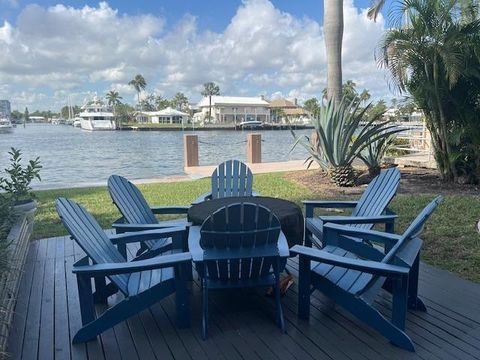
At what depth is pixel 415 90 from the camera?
7926mm

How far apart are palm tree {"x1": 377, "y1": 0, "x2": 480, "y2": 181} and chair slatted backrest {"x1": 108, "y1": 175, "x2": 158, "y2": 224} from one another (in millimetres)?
5951

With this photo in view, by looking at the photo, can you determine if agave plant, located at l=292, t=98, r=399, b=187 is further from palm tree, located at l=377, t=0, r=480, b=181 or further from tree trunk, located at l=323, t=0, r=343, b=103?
tree trunk, located at l=323, t=0, r=343, b=103

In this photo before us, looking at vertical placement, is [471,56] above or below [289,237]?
above

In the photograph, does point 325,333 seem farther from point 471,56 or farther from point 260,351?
point 471,56

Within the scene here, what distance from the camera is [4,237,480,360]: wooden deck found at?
2.40m

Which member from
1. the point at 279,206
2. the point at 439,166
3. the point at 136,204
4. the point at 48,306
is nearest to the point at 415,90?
the point at 439,166

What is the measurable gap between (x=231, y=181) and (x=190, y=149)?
8069 mm

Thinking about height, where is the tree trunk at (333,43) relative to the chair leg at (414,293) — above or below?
above

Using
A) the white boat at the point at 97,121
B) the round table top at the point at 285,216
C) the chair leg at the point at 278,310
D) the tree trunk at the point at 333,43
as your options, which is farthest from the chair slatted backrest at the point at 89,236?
the white boat at the point at 97,121

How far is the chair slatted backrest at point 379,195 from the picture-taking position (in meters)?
3.60

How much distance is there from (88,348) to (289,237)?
177cm

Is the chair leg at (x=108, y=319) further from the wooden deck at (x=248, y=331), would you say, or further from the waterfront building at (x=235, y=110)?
the waterfront building at (x=235, y=110)

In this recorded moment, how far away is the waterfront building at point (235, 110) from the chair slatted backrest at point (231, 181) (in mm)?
68383

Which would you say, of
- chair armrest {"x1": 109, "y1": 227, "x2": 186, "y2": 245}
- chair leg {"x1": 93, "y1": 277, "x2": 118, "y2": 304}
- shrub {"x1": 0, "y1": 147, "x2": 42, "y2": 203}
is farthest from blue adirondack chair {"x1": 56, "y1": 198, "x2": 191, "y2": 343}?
shrub {"x1": 0, "y1": 147, "x2": 42, "y2": 203}
